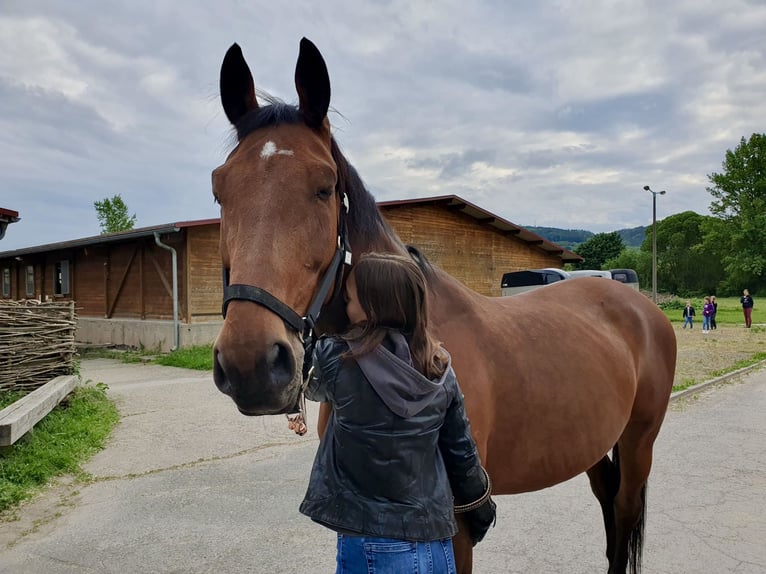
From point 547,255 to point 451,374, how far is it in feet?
78.8

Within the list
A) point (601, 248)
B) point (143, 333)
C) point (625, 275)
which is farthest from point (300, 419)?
point (601, 248)

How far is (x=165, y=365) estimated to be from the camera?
13.0 meters

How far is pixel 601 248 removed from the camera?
82062 millimetres

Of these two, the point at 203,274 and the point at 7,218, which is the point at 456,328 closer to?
the point at 7,218

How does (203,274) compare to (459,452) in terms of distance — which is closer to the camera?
(459,452)

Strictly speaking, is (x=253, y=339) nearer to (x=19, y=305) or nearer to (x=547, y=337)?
(x=547, y=337)

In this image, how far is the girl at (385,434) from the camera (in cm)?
146

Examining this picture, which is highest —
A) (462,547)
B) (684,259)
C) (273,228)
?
(684,259)

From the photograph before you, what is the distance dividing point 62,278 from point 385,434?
22416 millimetres

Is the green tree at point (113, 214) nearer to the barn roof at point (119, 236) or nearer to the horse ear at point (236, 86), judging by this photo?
the barn roof at point (119, 236)

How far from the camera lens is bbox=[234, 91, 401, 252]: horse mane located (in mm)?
1746

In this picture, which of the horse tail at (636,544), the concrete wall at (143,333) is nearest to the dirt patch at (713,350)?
the horse tail at (636,544)

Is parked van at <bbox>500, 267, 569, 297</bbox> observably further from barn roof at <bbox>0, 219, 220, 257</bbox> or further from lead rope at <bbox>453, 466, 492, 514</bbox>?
lead rope at <bbox>453, 466, 492, 514</bbox>

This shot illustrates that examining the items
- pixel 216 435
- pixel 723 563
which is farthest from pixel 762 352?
pixel 216 435
